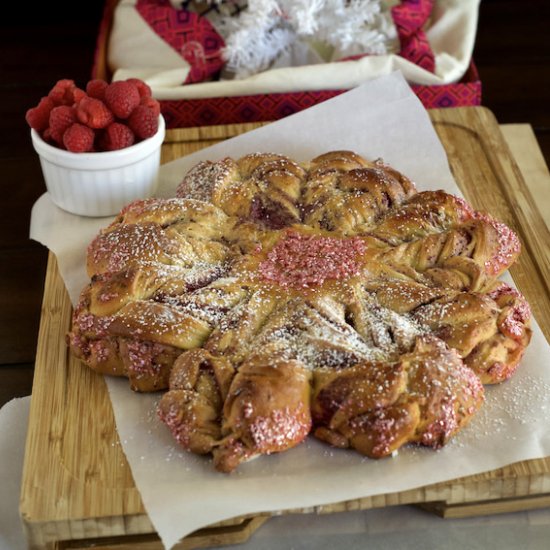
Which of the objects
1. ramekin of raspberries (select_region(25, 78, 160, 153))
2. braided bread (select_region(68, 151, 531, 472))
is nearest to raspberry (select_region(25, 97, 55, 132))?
ramekin of raspberries (select_region(25, 78, 160, 153))

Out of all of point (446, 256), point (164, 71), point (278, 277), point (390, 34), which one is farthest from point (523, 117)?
point (278, 277)

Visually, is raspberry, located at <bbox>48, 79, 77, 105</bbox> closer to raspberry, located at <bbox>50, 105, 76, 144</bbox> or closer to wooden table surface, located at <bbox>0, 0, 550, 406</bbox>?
raspberry, located at <bbox>50, 105, 76, 144</bbox>

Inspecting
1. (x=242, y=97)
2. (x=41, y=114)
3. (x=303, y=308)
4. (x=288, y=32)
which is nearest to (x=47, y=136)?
(x=41, y=114)

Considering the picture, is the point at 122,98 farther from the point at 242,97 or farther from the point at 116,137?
the point at 242,97

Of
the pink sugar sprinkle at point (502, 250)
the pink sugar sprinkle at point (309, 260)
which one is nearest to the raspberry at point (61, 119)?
the pink sugar sprinkle at point (309, 260)

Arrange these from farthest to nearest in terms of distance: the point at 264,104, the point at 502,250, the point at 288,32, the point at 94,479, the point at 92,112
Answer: the point at 288,32 → the point at 264,104 → the point at 92,112 → the point at 502,250 → the point at 94,479

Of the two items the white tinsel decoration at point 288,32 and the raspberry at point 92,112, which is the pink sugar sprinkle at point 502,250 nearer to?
the raspberry at point 92,112
